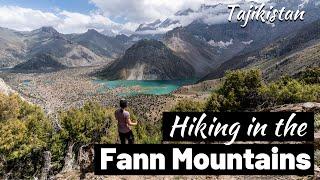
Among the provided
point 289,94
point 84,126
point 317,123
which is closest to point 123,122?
point 317,123

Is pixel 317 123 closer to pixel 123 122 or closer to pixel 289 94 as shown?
pixel 123 122

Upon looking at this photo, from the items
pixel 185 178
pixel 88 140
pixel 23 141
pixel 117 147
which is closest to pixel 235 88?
pixel 88 140

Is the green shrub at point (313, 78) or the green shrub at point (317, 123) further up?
the green shrub at point (313, 78)

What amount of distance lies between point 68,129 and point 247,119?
253 feet

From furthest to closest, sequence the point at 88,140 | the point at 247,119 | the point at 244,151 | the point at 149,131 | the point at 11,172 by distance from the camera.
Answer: the point at 149,131, the point at 88,140, the point at 11,172, the point at 247,119, the point at 244,151

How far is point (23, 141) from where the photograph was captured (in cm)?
8144

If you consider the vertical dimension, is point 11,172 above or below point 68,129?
below

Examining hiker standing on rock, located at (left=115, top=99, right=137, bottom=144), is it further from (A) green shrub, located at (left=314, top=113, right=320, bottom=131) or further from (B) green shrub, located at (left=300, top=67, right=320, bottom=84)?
(B) green shrub, located at (left=300, top=67, right=320, bottom=84)

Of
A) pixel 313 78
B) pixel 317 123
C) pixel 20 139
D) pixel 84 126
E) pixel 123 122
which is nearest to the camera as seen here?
pixel 123 122

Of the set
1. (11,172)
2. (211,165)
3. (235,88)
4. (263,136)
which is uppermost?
(235,88)

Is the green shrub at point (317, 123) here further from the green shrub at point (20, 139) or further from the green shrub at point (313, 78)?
the green shrub at point (313, 78)

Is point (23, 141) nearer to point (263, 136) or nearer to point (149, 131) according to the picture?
point (149, 131)

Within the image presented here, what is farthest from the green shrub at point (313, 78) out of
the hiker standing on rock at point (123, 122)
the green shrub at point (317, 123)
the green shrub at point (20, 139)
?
the hiker standing on rock at point (123, 122)

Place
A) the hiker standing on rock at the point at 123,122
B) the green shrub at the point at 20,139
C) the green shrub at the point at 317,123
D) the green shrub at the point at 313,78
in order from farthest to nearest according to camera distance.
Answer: the green shrub at the point at 313,78
the green shrub at the point at 20,139
the green shrub at the point at 317,123
the hiker standing on rock at the point at 123,122
